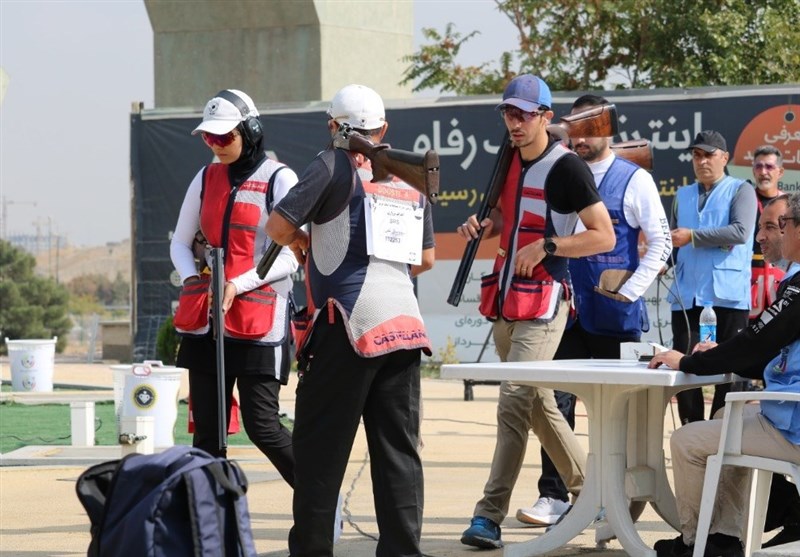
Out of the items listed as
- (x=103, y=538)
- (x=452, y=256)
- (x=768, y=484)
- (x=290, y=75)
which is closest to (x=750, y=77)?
(x=452, y=256)

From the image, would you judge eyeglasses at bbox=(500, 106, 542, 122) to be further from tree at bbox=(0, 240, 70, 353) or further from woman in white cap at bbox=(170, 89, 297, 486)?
tree at bbox=(0, 240, 70, 353)

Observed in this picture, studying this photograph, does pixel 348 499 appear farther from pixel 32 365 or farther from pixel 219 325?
pixel 32 365

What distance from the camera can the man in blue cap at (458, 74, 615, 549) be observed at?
6117 mm

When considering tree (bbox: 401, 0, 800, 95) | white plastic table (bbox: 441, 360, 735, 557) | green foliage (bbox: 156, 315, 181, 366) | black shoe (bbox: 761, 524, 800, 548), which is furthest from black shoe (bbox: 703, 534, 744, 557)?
tree (bbox: 401, 0, 800, 95)

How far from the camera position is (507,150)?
640 cm

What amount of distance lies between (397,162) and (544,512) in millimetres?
2215

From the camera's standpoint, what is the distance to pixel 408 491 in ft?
17.2

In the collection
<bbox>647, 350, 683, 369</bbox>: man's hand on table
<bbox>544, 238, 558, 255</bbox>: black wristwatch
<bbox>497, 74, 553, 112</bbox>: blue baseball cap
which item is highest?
<bbox>497, 74, 553, 112</bbox>: blue baseball cap

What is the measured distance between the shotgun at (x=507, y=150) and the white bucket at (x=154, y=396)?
3.79m

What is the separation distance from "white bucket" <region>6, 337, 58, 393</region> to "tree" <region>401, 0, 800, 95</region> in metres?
8.83

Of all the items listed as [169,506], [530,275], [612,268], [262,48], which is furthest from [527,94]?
[262,48]

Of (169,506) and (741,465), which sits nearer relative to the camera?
(169,506)

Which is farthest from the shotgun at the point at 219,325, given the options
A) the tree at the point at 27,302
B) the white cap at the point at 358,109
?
the tree at the point at 27,302

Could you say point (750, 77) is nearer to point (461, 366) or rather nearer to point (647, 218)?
point (647, 218)
